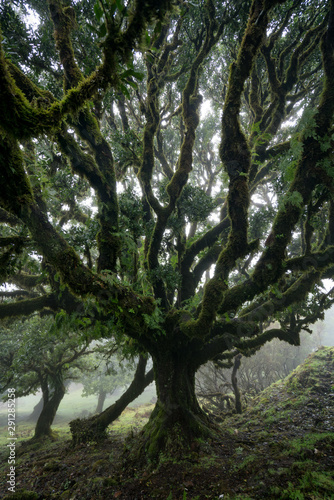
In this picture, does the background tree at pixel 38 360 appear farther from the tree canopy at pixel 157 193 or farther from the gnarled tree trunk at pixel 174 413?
the gnarled tree trunk at pixel 174 413

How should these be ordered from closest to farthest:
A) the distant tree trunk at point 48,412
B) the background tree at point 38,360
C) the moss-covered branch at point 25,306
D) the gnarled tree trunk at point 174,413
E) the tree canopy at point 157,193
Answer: the tree canopy at point 157,193 < the gnarled tree trunk at point 174,413 < the moss-covered branch at point 25,306 < the background tree at point 38,360 < the distant tree trunk at point 48,412

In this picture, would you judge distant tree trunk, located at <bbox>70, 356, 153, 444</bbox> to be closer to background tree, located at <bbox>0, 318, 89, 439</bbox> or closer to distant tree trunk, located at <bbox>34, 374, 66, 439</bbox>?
background tree, located at <bbox>0, 318, 89, 439</bbox>

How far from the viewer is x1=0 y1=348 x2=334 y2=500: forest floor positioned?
446cm

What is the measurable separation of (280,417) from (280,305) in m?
5.14

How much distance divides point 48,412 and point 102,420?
825cm

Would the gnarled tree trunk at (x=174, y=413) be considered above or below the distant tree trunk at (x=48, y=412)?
above

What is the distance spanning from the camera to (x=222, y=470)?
542cm

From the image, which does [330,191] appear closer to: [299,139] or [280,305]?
[299,139]

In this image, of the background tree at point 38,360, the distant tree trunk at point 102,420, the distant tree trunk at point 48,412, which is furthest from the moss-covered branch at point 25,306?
the distant tree trunk at point 48,412

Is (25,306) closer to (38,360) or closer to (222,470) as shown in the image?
(222,470)

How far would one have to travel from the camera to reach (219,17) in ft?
29.6

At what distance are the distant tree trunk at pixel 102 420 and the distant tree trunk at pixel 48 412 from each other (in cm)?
674

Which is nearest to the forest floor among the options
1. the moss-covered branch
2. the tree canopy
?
the tree canopy

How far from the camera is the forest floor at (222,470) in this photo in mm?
4465
